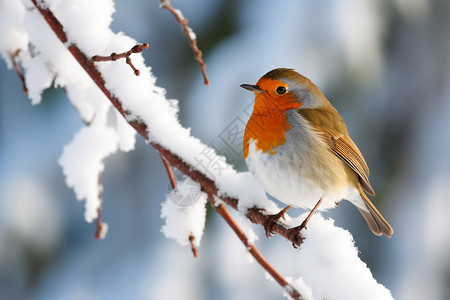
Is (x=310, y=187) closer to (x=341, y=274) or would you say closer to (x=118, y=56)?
(x=341, y=274)

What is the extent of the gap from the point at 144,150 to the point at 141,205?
38 centimetres

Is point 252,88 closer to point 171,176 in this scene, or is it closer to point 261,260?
point 171,176

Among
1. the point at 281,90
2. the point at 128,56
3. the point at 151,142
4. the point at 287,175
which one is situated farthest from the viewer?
the point at 281,90

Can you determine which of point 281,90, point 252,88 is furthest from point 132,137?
point 281,90

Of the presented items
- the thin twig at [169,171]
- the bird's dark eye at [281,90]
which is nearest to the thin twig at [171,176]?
the thin twig at [169,171]

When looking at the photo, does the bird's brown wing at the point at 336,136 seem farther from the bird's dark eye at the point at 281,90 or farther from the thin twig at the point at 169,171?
the thin twig at the point at 169,171

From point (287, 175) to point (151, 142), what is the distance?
45 cm

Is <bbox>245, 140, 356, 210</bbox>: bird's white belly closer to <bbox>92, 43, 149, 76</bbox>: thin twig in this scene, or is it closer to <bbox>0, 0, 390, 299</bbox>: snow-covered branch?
<bbox>0, 0, 390, 299</bbox>: snow-covered branch

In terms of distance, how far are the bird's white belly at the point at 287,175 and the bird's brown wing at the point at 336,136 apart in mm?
154

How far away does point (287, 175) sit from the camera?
1296 mm

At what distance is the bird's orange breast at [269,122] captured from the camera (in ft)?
4.36

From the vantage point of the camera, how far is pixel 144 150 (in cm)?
298

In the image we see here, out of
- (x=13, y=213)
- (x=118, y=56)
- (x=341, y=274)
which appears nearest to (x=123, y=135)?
(x=118, y=56)

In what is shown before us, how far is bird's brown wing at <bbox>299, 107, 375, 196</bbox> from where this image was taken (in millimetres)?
1436
